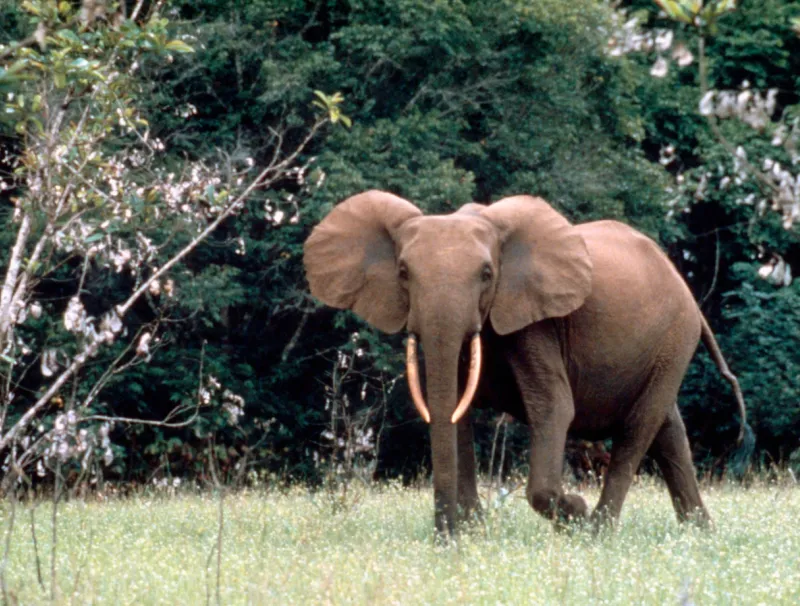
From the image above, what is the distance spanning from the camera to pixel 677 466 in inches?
448

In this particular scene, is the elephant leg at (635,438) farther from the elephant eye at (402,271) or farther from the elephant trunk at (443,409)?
the elephant eye at (402,271)

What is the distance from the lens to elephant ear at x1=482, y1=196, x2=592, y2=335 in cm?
973

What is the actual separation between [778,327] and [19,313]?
18.6m

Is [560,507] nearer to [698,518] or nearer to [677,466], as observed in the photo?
[698,518]

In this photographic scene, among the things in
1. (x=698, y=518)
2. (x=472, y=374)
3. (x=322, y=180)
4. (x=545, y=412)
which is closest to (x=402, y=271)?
(x=472, y=374)

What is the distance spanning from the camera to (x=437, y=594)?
22.3 feet

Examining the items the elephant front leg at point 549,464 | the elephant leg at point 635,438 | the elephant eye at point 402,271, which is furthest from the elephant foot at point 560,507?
the elephant eye at point 402,271

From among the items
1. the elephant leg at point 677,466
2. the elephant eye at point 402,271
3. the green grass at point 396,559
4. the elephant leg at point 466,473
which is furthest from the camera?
the elephant leg at point 677,466

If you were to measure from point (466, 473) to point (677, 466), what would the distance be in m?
1.95

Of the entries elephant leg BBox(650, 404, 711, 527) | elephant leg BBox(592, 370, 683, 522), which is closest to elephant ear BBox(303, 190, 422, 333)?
elephant leg BBox(592, 370, 683, 522)

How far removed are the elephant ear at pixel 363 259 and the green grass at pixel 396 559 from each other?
143cm

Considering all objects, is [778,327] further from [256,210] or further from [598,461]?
[256,210]

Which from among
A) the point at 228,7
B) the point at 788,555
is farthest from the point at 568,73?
the point at 788,555

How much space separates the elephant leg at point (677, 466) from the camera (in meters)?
11.3
